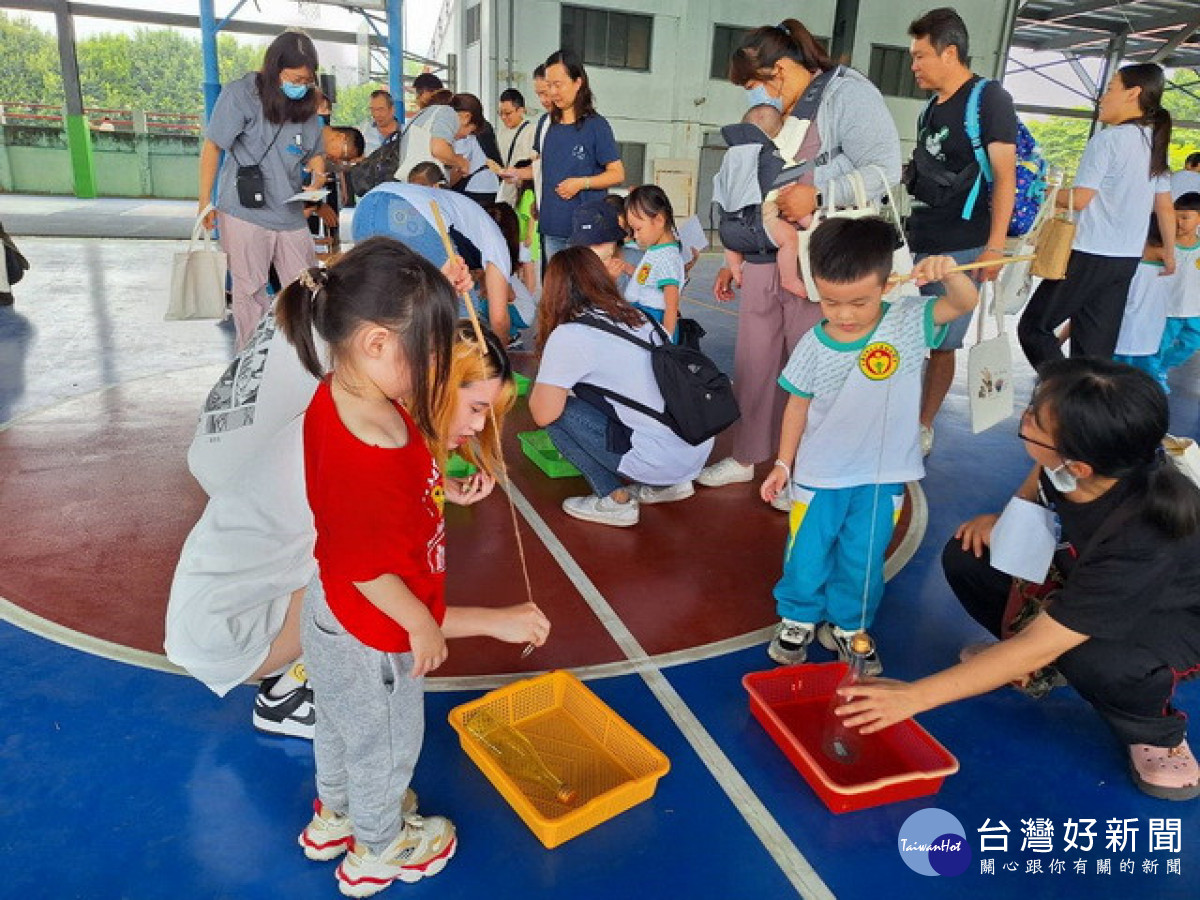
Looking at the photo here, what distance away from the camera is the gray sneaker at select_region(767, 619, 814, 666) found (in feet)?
7.91

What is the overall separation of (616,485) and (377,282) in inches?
81.4

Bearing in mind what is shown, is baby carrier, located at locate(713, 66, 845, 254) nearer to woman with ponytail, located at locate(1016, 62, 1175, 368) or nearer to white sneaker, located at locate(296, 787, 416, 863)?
woman with ponytail, located at locate(1016, 62, 1175, 368)

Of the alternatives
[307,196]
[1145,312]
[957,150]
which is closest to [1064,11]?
[1145,312]

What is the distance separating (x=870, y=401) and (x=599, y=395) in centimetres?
114

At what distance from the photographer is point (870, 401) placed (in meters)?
2.35

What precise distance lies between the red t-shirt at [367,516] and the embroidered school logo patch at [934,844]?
113cm

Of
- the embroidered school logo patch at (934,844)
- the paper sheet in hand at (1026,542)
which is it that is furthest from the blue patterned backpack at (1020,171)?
the embroidered school logo patch at (934,844)

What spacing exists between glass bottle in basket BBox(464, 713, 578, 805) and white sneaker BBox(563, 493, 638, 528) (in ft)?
4.31

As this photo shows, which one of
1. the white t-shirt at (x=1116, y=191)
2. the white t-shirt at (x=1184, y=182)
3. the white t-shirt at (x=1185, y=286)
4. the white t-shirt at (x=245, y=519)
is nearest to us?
the white t-shirt at (x=245, y=519)

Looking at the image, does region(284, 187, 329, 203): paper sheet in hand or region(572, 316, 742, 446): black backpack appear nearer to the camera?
region(572, 316, 742, 446): black backpack

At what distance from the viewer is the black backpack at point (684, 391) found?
311 cm

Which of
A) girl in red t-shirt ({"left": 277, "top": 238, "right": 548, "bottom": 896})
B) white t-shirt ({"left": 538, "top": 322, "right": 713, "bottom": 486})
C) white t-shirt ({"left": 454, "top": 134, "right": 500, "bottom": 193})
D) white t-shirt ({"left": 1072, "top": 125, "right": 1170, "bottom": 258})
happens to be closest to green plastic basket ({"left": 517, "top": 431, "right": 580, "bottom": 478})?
white t-shirt ({"left": 538, "top": 322, "right": 713, "bottom": 486})

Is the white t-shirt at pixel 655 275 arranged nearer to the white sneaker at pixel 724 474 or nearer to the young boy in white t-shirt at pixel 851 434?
the white sneaker at pixel 724 474

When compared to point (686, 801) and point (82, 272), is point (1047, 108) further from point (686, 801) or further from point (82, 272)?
point (686, 801)
